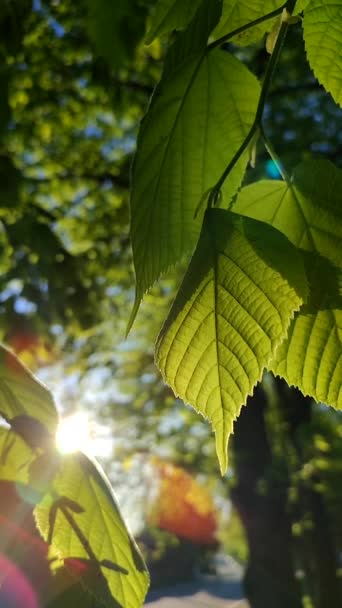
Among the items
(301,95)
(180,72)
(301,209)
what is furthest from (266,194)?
(301,95)

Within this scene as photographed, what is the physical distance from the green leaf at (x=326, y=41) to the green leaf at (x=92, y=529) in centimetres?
42

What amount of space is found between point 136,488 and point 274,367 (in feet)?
75.7

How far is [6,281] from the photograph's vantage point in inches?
201

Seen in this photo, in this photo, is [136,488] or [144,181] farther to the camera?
[136,488]

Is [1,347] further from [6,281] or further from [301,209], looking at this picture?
[6,281]

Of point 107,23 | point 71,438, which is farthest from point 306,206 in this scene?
point 107,23

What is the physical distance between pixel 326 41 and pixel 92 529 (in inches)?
20.0

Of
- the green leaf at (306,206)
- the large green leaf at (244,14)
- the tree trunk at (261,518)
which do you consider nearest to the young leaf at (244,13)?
the large green leaf at (244,14)

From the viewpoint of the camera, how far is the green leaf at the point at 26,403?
613 millimetres

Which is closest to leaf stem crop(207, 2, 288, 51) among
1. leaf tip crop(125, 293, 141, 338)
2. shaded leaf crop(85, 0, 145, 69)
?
leaf tip crop(125, 293, 141, 338)

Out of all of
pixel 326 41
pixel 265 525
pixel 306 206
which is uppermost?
pixel 265 525

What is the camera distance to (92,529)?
2.00 ft

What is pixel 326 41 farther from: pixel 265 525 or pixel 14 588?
pixel 265 525

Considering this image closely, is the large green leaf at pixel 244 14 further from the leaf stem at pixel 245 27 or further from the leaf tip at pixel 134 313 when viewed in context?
the leaf tip at pixel 134 313
